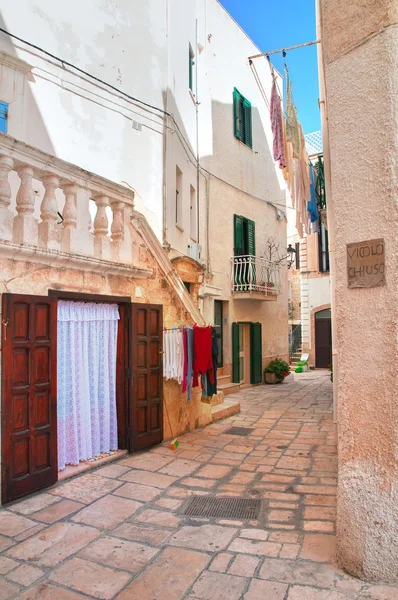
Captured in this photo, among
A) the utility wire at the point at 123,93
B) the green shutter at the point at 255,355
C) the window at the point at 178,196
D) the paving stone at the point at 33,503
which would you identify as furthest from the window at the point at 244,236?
the paving stone at the point at 33,503

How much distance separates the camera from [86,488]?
4.69m

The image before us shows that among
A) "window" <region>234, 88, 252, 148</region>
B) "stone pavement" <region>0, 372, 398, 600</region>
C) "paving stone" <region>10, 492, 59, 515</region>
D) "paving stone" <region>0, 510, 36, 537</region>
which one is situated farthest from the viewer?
"window" <region>234, 88, 252, 148</region>

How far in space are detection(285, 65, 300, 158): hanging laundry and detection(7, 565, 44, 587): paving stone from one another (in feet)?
25.2

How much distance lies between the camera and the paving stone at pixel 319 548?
10.6 feet

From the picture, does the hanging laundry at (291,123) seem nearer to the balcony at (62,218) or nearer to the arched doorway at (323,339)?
the balcony at (62,218)

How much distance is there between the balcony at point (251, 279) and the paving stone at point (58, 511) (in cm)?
986

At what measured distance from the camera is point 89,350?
18.2ft

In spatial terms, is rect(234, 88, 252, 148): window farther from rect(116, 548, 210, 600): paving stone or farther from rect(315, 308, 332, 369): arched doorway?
rect(116, 548, 210, 600): paving stone

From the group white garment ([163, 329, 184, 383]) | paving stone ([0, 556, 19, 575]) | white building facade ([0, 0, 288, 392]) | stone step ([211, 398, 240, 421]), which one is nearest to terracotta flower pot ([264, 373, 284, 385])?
white building facade ([0, 0, 288, 392])

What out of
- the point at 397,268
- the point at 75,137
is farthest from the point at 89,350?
the point at 75,137

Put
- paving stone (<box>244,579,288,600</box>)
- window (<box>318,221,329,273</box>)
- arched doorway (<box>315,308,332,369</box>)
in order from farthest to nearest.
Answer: arched doorway (<box>315,308,332,369</box>) → window (<box>318,221,329,273</box>) → paving stone (<box>244,579,288,600</box>)

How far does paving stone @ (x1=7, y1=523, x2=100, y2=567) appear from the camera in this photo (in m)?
3.26

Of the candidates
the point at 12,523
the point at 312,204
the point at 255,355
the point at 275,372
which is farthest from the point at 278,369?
the point at 12,523

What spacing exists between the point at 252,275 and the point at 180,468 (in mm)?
9033
